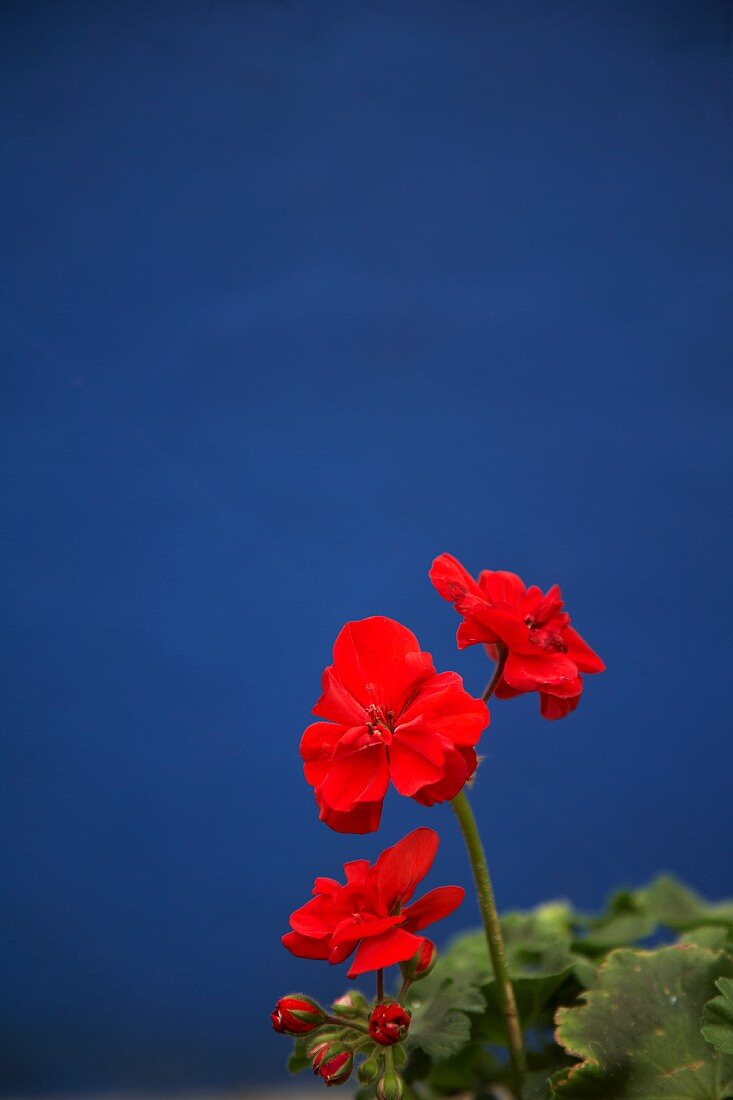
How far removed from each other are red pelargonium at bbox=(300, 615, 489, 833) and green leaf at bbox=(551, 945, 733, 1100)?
0.63ft

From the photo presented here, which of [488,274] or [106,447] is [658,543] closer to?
[488,274]

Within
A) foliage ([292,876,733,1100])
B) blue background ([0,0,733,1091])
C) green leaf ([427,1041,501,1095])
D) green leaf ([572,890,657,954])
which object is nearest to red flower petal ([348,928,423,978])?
foliage ([292,876,733,1100])

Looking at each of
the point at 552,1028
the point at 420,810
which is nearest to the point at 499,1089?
the point at 552,1028

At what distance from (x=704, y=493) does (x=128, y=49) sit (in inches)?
39.8

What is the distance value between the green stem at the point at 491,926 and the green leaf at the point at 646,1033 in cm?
2

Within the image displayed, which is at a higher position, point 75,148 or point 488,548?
point 75,148

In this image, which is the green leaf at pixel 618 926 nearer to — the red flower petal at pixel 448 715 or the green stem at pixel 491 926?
the green stem at pixel 491 926

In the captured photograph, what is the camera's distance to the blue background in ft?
4.21

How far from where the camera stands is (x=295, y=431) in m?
1.35

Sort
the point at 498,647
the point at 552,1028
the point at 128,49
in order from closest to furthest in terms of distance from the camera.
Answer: the point at 498,647 → the point at 552,1028 → the point at 128,49

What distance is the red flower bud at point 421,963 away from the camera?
1.41 feet

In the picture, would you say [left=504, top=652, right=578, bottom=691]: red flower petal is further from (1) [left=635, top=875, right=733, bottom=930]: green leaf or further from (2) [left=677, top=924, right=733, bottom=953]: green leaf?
(1) [left=635, top=875, right=733, bottom=930]: green leaf

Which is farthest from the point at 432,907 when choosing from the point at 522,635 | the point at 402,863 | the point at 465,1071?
the point at 465,1071

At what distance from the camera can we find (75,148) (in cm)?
126
